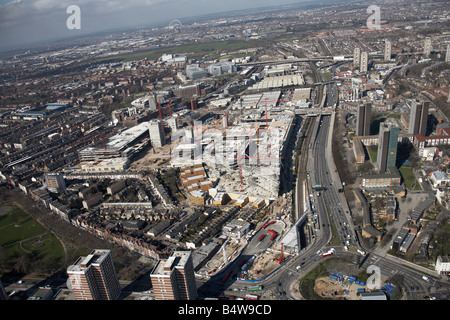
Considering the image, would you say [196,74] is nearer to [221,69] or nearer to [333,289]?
[221,69]

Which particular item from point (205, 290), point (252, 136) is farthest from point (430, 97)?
point (205, 290)

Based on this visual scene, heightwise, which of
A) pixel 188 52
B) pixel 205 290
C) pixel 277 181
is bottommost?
pixel 205 290

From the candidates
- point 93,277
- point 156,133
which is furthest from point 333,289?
point 156,133

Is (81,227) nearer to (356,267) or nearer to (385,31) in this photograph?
(356,267)

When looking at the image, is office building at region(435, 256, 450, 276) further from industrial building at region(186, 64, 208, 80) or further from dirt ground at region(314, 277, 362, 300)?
industrial building at region(186, 64, 208, 80)

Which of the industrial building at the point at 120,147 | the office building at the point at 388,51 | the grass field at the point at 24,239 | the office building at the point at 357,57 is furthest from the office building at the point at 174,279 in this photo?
the office building at the point at 388,51

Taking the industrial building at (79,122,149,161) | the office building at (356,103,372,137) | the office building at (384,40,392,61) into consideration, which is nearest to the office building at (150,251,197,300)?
the industrial building at (79,122,149,161)

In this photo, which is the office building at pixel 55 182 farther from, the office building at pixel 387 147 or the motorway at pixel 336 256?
the office building at pixel 387 147
